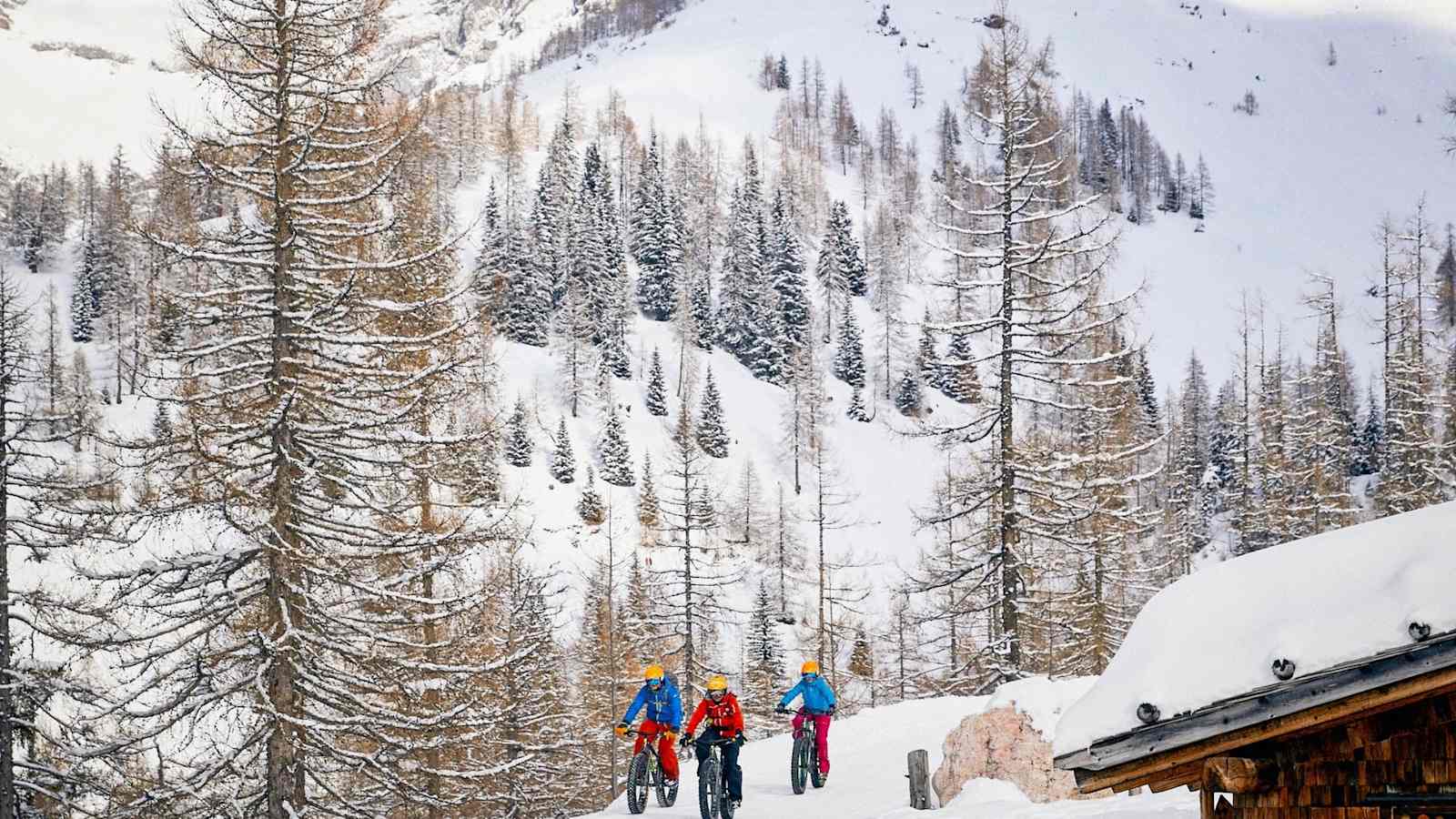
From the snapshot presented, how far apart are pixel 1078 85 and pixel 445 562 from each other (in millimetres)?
165457

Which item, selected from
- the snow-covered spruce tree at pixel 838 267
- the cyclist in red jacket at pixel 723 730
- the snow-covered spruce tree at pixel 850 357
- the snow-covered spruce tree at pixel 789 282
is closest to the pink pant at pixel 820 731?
the cyclist in red jacket at pixel 723 730

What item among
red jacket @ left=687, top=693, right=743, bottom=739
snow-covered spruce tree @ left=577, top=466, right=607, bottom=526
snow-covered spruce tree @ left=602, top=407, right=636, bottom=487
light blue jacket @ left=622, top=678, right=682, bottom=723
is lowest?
snow-covered spruce tree @ left=577, top=466, right=607, bottom=526

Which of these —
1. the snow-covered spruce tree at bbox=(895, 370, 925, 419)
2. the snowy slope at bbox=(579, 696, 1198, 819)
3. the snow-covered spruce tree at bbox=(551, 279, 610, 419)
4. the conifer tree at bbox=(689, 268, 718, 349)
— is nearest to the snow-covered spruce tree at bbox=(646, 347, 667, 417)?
the snow-covered spruce tree at bbox=(551, 279, 610, 419)

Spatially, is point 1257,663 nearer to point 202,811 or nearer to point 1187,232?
point 202,811

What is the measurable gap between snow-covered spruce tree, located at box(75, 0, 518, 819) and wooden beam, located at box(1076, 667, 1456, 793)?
8.18 meters

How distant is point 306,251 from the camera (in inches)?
521

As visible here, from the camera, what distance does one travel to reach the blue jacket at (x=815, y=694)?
15148 mm

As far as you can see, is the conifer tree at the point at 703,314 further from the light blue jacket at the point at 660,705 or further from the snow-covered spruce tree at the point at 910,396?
the light blue jacket at the point at 660,705

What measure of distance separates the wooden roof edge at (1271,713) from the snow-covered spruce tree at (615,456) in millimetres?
61393

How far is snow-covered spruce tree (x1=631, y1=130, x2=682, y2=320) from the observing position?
89.1 metres

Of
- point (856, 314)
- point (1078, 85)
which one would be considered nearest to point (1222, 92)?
point (1078, 85)

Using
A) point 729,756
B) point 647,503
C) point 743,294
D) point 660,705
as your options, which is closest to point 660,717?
point 660,705

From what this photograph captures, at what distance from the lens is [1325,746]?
17.4 feet

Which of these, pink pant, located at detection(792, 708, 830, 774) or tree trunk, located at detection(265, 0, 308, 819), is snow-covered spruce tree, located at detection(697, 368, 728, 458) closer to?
pink pant, located at detection(792, 708, 830, 774)
